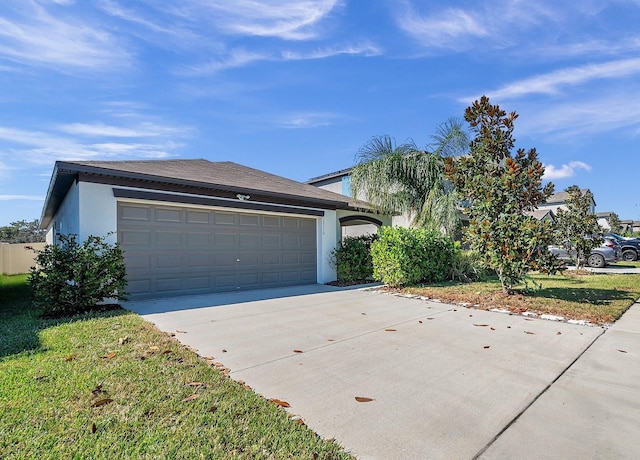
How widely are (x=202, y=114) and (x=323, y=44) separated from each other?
4436 millimetres

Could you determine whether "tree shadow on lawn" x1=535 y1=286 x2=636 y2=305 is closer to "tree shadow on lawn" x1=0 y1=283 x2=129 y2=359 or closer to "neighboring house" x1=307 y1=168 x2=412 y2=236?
"neighboring house" x1=307 y1=168 x2=412 y2=236

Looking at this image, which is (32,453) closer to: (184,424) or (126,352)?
(184,424)

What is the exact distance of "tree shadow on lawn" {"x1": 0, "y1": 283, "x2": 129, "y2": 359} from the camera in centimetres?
421

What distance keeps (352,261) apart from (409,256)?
2018 millimetres

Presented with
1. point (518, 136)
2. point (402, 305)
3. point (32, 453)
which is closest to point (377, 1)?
point (518, 136)

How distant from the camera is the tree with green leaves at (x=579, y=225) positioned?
13.1 metres

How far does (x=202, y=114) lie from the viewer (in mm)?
10695

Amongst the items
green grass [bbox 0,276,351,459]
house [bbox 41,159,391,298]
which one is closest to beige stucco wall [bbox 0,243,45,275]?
house [bbox 41,159,391,298]

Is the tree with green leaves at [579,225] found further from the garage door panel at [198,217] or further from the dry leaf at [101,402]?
the dry leaf at [101,402]

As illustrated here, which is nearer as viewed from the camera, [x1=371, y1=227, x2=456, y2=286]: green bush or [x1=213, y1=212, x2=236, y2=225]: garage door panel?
[x1=213, y1=212, x2=236, y2=225]: garage door panel

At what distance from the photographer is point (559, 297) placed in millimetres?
7559

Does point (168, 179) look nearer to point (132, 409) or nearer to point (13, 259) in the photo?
point (132, 409)

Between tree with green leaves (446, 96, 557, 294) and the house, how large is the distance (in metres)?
4.59

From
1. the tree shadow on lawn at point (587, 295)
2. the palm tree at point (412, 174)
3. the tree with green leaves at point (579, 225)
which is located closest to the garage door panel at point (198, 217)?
the palm tree at point (412, 174)
